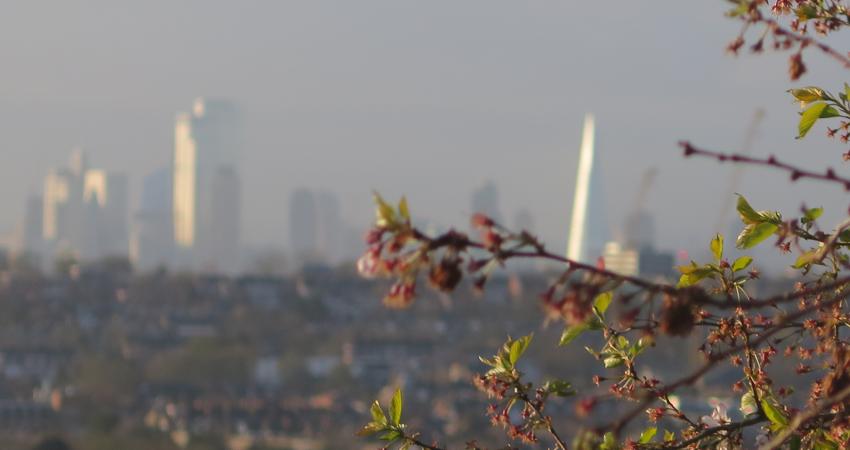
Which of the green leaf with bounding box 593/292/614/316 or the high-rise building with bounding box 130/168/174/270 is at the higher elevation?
the green leaf with bounding box 593/292/614/316

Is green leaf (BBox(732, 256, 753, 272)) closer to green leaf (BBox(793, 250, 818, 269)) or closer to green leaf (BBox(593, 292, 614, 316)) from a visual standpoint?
green leaf (BBox(593, 292, 614, 316))

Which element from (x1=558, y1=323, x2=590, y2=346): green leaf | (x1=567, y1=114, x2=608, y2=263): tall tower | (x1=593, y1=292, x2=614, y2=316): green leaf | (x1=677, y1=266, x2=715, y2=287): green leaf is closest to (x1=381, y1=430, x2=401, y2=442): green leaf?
(x1=558, y1=323, x2=590, y2=346): green leaf

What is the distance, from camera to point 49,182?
19112 cm

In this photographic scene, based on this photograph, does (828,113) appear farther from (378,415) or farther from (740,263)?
(378,415)

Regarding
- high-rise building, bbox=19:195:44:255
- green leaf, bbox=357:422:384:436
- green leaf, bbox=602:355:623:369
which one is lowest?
high-rise building, bbox=19:195:44:255

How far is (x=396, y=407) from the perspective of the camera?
302 cm

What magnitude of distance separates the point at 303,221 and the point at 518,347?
179 meters

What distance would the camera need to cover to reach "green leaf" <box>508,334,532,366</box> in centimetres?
310

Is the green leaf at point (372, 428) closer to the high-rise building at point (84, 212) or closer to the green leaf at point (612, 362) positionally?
the green leaf at point (612, 362)

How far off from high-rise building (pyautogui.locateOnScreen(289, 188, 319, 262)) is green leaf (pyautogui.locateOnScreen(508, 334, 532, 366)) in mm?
175753

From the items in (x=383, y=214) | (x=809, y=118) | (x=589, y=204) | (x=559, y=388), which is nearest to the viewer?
(x=383, y=214)

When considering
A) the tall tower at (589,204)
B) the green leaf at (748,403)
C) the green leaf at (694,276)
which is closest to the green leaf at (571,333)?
the green leaf at (694,276)

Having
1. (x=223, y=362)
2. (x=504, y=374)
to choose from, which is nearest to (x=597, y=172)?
(x=223, y=362)

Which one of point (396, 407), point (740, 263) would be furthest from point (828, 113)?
point (396, 407)
